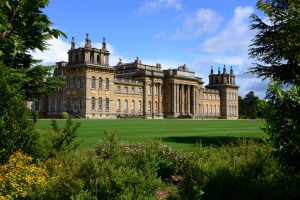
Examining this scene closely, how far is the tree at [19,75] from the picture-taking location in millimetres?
5414

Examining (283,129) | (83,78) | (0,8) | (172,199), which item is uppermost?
(83,78)

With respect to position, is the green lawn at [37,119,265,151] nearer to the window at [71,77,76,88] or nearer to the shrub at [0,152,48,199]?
the shrub at [0,152,48,199]

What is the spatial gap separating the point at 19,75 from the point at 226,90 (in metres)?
103

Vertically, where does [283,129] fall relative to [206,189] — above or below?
above

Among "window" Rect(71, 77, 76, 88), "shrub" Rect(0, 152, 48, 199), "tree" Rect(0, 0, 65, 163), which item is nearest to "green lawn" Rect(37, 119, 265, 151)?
"tree" Rect(0, 0, 65, 163)

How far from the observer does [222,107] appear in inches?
4311

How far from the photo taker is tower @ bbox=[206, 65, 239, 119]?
109062 mm

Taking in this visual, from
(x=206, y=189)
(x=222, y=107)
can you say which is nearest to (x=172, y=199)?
(x=206, y=189)

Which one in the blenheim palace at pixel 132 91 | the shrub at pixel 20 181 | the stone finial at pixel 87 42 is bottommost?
the shrub at pixel 20 181

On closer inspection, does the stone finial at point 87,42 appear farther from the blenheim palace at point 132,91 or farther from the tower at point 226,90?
the tower at point 226,90

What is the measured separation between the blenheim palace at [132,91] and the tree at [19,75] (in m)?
52.4

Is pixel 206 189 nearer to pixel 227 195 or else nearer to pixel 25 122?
pixel 227 195

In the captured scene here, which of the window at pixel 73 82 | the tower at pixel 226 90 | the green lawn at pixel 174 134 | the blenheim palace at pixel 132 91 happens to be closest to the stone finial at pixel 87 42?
the blenheim palace at pixel 132 91

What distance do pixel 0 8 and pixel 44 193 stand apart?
277 cm
